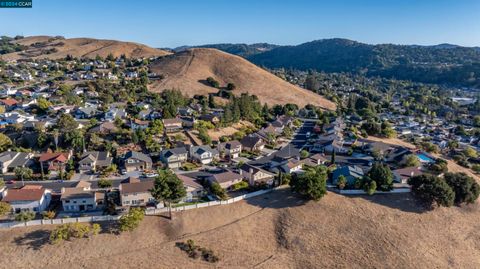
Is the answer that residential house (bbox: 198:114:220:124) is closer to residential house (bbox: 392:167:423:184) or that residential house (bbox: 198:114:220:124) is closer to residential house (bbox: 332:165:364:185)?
residential house (bbox: 332:165:364:185)

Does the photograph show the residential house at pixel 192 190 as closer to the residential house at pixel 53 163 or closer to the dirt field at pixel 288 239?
the dirt field at pixel 288 239

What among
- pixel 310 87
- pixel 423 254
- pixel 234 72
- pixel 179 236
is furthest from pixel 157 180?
pixel 310 87

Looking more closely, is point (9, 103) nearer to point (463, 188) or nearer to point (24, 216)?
point (24, 216)

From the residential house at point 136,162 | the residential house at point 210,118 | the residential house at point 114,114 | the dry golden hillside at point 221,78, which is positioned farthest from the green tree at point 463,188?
the dry golden hillside at point 221,78

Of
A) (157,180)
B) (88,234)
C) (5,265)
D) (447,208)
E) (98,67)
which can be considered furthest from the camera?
(98,67)

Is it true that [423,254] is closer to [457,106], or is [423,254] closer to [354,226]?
[354,226]
